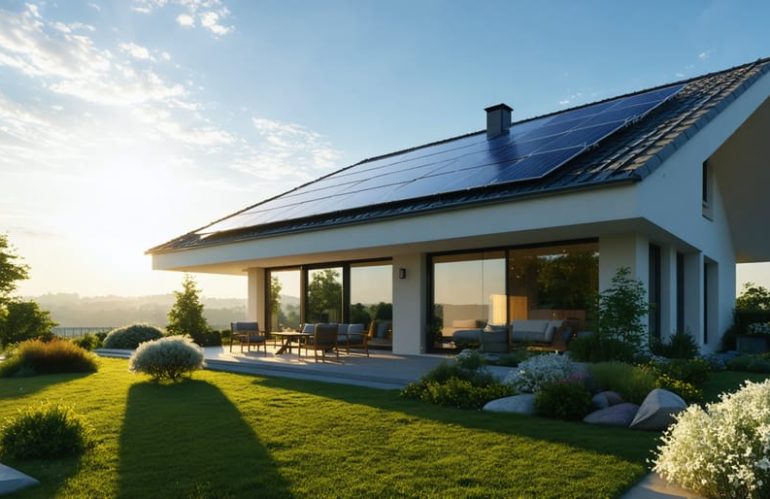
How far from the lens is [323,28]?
1294 cm

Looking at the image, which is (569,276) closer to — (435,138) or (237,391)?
(237,391)

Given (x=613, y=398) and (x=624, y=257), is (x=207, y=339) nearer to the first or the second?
(x=624, y=257)

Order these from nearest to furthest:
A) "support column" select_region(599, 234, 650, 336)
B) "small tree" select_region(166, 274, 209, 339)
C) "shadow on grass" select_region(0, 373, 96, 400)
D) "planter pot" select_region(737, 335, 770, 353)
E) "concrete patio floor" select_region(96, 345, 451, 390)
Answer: "shadow on grass" select_region(0, 373, 96, 400) < "concrete patio floor" select_region(96, 345, 451, 390) < "support column" select_region(599, 234, 650, 336) < "planter pot" select_region(737, 335, 770, 353) < "small tree" select_region(166, 274, 209, 339)

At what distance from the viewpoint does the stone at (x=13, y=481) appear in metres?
4.48

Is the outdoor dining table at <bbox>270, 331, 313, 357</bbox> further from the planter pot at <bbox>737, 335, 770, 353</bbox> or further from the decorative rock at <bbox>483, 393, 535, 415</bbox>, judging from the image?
the planter pot at <bbox>737, 335, 770, 353</bbox>

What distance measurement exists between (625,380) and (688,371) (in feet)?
5.47

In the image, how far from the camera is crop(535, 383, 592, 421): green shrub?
22.4ft

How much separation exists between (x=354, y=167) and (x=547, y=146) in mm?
10614

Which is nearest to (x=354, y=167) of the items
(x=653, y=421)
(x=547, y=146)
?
(x=547, y=146)

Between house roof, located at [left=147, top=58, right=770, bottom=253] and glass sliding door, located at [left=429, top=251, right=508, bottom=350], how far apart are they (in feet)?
9.36

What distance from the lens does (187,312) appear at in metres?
21.2

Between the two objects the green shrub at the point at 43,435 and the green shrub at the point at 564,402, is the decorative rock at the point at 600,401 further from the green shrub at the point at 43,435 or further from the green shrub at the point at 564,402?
the green shrub at the point at 43,435

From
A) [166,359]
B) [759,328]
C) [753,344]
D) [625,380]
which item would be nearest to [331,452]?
[625,380]

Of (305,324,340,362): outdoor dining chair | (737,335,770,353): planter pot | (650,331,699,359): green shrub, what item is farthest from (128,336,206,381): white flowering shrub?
(737,335,770,353): planter pot
